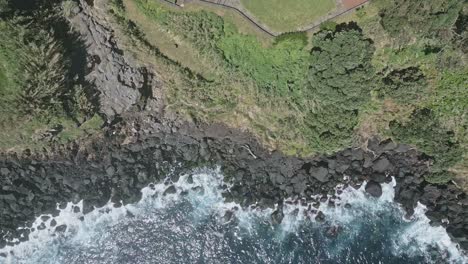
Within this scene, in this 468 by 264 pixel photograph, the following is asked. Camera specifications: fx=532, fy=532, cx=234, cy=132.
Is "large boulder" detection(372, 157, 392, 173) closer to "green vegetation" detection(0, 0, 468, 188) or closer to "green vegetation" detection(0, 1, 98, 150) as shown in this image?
"green vegetation" detection(0, 0, 468, 188)

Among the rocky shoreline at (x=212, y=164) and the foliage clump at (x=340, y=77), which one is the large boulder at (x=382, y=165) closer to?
the rocky shoreline at (x=212, y=164)

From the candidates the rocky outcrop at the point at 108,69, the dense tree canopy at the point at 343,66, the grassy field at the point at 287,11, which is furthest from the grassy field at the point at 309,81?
the rocky outcrop at the point at 108,69

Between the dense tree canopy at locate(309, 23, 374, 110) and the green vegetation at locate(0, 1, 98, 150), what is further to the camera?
the dense tree canopy at locate(309, 23, 374, 110)

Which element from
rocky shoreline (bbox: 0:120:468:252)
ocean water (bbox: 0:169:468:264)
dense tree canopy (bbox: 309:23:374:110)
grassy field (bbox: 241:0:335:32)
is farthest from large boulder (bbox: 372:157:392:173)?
grassy field (bbox: 241:0:335:32)

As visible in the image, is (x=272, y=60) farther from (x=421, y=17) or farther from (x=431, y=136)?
(x=431, y=136)

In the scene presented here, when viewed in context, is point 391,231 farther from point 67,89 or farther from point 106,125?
point 67,89
